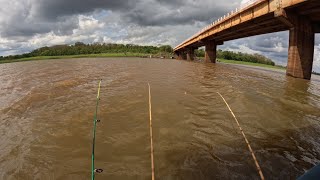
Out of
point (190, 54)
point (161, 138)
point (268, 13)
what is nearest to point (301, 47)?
point (268, 13)

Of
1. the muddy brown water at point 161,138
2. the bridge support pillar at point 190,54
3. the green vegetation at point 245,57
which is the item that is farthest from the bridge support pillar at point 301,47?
the green vegetation at point 245,57

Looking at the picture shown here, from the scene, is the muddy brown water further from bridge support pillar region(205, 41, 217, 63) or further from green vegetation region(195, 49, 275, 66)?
green vegetation region(195, 49, 275, 66)

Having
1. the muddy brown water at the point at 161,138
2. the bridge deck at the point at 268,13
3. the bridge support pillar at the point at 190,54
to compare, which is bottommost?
the muddy brown water at the point at 161,138

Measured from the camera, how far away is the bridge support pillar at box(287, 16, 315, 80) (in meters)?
24.2

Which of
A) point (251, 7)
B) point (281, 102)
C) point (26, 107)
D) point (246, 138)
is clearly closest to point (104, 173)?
point (246, 138)

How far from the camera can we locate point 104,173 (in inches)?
223

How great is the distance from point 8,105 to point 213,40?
49.3 metres

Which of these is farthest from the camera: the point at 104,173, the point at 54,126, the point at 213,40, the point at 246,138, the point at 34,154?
the point at 213,40

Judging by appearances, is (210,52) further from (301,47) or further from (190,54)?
(301,47)

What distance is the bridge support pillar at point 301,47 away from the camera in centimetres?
2425

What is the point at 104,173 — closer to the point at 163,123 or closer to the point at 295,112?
the point at 163,123

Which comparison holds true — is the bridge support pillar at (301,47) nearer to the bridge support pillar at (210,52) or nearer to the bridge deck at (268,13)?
the bridge deck at (268,13)

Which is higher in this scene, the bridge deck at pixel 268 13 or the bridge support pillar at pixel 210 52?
the bridge deck at pixel 268 13

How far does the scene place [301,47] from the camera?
2417 cm
